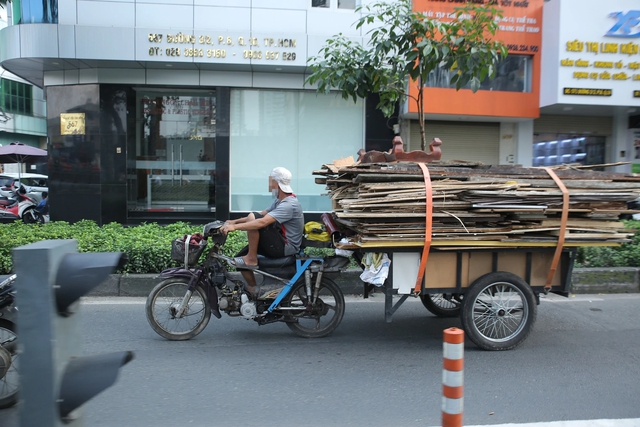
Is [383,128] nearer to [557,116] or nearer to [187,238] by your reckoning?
[557,116]

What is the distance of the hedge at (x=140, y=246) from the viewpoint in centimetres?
720

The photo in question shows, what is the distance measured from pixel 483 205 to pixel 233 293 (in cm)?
251

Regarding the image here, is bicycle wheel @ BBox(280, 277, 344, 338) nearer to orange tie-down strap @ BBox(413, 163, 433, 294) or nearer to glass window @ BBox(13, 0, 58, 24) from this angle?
orange tie-down strap @ BBox(413, 163, 433, 294)

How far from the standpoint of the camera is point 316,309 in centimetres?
518

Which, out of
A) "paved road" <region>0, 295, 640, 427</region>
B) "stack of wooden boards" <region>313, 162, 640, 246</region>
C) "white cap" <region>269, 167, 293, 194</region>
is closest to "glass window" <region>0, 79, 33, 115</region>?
"paved road" <region>0, 295, 640, 427</region>

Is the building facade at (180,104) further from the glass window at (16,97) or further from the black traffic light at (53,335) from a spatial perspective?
the glass window at (16,97)

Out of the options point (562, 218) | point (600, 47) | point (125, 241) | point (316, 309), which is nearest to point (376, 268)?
point (316, 309)

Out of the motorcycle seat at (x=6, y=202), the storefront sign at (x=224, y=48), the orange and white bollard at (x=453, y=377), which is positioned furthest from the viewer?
the motorcycle seat at (x=6, y=202)

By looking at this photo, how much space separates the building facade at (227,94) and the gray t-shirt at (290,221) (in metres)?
7.13

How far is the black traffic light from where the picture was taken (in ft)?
6.21

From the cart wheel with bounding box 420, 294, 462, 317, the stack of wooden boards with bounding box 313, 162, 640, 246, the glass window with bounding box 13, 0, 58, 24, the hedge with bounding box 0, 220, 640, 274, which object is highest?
the glass window with bounding box 13, 0, 58, 24

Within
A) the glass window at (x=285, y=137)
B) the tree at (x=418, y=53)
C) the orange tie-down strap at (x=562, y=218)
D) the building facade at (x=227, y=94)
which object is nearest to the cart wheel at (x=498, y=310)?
the orange tie-down strap at (x=562, y=218)

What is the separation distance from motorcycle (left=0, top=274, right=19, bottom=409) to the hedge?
2629mm

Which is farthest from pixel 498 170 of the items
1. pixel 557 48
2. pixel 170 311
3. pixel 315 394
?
pixel 557 48
